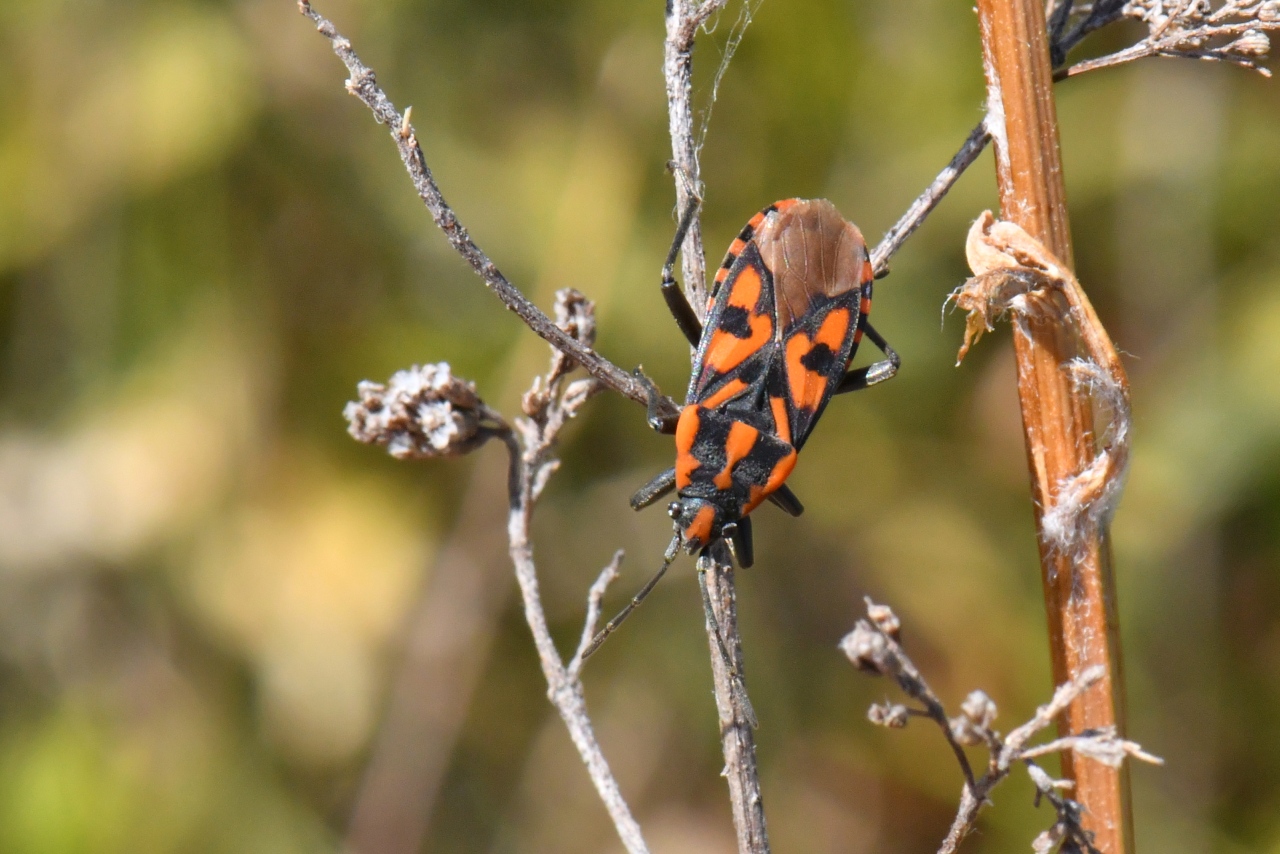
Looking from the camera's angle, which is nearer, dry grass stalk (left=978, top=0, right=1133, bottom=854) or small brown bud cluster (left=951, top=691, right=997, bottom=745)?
small brown bud cluster (left=951, top=691, right=997, bottom=745)

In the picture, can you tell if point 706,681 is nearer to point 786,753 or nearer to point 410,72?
point 786,753

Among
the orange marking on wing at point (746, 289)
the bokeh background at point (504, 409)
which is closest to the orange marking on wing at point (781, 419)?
the orange marking on wing at point (746, 289)

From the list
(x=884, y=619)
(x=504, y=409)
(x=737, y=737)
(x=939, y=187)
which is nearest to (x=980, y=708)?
(x=884, y=619)

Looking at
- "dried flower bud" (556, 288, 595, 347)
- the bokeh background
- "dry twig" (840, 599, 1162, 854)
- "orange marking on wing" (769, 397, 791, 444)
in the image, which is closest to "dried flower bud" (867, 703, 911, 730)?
"dry twig" (840, 599, 1162, 854)

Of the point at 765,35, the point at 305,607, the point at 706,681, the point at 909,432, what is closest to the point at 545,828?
the point at 706,681

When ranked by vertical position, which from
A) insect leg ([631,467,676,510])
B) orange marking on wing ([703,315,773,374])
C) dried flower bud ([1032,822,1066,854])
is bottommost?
dried flower bud ([1032,822,1066,854])

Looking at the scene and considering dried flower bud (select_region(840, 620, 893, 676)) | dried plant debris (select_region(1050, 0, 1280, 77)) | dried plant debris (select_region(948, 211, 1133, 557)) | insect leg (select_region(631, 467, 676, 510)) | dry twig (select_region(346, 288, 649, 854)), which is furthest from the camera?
insect leg (select_region(631, 467, 676, 510))

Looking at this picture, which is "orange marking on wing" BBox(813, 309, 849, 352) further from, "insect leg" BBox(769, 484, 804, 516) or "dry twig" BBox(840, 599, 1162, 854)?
"dry twig" BBox(840, 599, 1162, 854)
